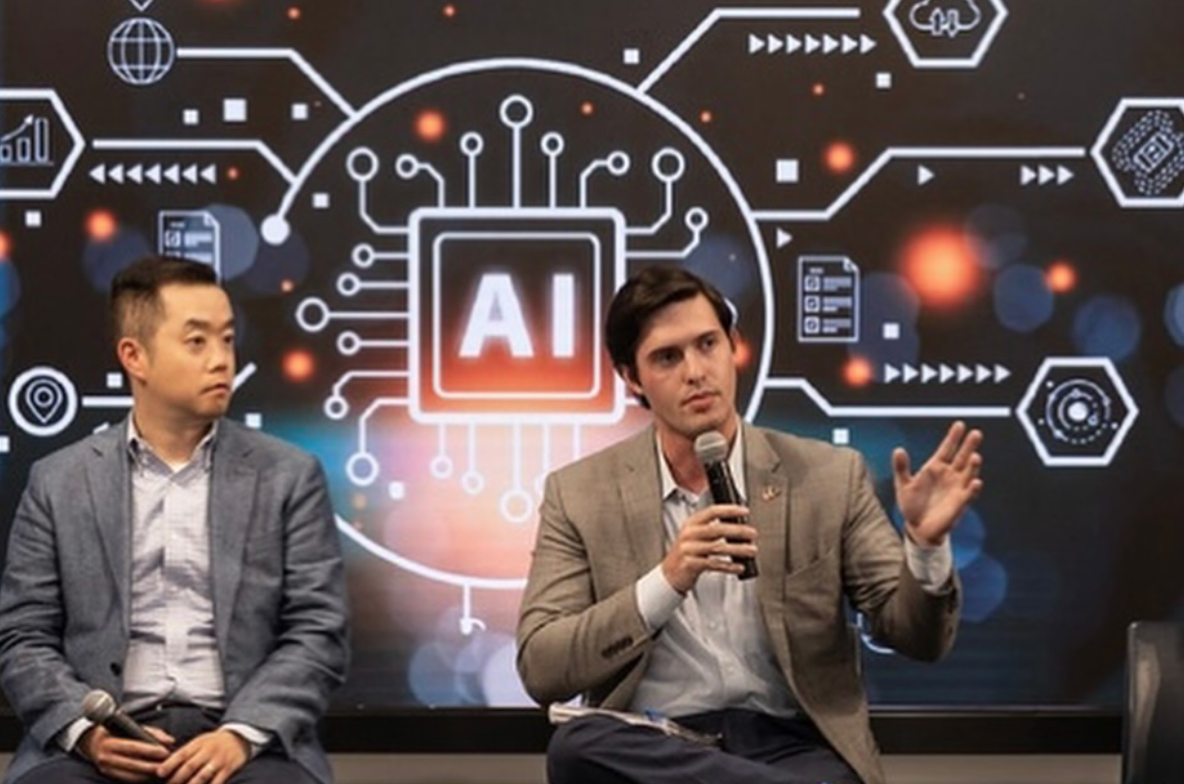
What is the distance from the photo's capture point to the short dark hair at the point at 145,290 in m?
3.40

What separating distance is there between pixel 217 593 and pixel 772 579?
1.09 meters

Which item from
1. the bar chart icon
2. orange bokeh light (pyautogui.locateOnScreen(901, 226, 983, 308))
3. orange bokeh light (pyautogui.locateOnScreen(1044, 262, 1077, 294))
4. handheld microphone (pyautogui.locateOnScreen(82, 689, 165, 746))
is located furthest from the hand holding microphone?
the bar chart icon

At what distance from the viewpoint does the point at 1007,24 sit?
414cm

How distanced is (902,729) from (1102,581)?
604mm

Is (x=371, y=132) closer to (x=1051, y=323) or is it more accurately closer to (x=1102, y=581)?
(x=1051, y=323)

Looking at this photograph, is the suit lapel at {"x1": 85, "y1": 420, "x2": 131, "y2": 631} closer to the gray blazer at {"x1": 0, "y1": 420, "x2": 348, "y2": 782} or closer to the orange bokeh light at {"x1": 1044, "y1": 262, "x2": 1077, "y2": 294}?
A: the gray blazer at {"x1": 0, "y1": 420, "x2": 348, "y2": 782}

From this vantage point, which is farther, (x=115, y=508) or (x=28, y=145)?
(x=28, y=145)

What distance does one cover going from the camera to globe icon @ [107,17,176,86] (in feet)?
13.6

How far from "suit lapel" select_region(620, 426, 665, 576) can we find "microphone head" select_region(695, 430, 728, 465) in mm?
318

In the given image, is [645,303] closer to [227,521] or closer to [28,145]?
[227,521]

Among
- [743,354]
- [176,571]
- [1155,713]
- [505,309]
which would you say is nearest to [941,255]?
[743,354]

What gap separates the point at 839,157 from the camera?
4156 millimetres

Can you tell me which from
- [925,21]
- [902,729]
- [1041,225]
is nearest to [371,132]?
[925,21]

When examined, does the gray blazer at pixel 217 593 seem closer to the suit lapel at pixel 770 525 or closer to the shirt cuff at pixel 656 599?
the shirt cuff at pixel 656 599
